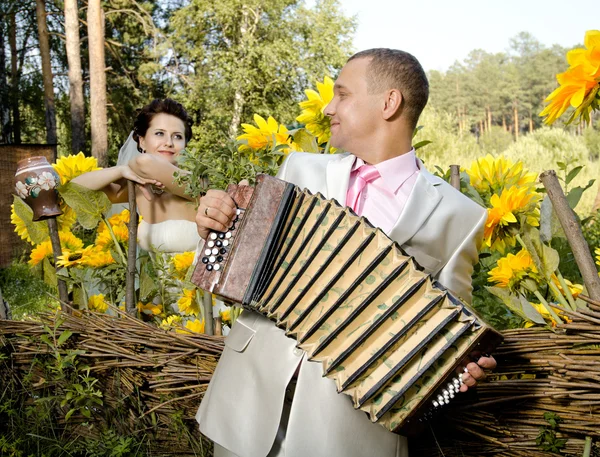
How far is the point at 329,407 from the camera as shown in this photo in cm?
162

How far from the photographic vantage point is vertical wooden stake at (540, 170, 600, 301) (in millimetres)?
2047

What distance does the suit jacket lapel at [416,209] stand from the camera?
1715 millimetres

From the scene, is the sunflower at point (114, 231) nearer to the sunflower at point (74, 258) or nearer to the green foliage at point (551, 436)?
the sunflower at point (74, 258)

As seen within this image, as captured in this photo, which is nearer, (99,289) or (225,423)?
(225,423)

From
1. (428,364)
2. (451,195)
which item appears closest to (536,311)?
(451,195)

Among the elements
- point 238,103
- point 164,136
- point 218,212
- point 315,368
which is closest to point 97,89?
point 238,103

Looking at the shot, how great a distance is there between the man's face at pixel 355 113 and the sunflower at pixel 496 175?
3.47ft

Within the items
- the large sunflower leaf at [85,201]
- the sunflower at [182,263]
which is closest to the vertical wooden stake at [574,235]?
the sunflower at [182,263]

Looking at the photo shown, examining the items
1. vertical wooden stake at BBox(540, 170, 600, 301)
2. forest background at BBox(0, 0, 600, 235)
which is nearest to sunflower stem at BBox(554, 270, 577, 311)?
vertical wooden stake at BBox(540, 170, 600, 301)

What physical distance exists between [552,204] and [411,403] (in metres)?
0.99

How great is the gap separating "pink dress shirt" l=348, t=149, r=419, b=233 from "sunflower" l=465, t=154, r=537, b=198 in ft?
3.21

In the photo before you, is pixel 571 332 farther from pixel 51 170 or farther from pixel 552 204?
pixel 51 170

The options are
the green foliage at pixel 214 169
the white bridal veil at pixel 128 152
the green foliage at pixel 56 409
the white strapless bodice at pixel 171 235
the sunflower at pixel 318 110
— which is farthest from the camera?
the white bridal veil at pixel 128 152

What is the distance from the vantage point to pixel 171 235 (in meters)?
3.61
